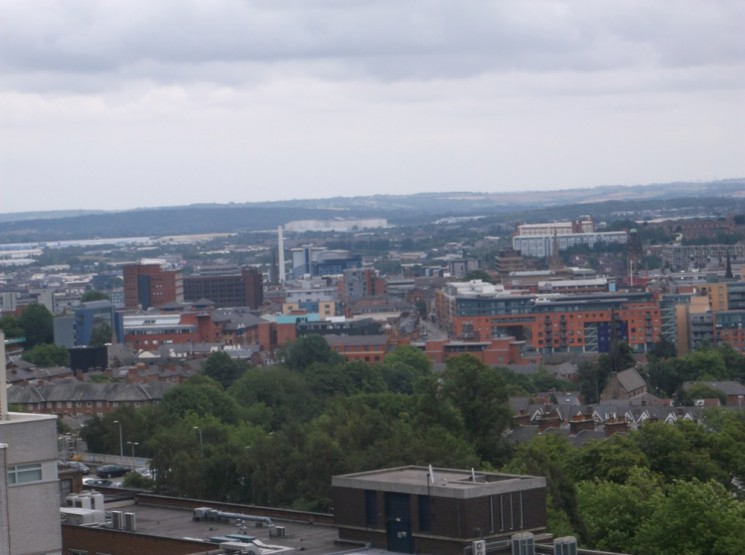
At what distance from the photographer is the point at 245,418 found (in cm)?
8712

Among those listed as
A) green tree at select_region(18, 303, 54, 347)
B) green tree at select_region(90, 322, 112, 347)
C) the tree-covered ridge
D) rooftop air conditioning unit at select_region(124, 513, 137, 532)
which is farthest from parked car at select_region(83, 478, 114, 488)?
green tree at select_region(90, 322, 112, 347)

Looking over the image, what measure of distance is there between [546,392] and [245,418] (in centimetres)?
3067

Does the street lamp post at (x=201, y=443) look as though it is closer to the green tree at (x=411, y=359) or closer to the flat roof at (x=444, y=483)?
the flat roof at (x=444, y=483)

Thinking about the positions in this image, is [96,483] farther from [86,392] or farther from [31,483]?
[86,392]

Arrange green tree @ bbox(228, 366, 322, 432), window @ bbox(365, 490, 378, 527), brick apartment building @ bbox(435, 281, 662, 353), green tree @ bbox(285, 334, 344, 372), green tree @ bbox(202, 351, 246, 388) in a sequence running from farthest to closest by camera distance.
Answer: brick apartment building @ bbox(435, 281, 662, 353) < green tree @ bbox(285, 334, 344, 372) < green tree @ bbox(202, 351, 246, 388) < green tree @ bbox(228, 366, 322, 432) < window @ bbox(365, 490, 378, 527)

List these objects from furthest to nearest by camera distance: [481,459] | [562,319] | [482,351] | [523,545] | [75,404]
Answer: [562,319]
[482,351]
[75,404]
[481,459]
[523,545]

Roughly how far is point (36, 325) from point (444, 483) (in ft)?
361

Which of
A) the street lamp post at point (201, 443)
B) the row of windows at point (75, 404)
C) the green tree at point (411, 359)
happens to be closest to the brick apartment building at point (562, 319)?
the green tree at point (411, 359)

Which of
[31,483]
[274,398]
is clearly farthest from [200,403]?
[31,483]

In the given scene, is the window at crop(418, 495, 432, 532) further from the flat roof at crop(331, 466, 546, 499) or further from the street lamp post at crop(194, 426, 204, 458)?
the street lamp post at crop(194, 426, 204, 458)

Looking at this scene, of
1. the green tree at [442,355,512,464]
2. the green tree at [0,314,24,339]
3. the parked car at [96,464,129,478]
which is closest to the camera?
the parked car at [96,464,129,478]

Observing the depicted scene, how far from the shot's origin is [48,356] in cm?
12162

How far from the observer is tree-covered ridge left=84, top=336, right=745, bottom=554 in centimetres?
4181

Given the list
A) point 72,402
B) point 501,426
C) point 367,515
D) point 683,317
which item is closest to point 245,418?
point 72,402
